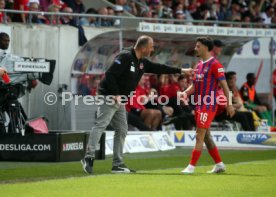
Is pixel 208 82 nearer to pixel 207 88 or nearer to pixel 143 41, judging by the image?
pixel 207 88

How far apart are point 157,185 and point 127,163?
4.80 m

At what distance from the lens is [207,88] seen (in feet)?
47.1

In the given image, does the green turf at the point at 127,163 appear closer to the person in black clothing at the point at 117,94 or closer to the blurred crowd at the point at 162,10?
the person in black clothing at the point at 117,94

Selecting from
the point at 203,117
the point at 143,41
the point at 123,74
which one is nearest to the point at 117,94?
the point at 123,74

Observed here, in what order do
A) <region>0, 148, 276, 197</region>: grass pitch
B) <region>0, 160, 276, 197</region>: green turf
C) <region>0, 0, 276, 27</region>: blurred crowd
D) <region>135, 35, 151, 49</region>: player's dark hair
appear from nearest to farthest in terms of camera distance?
<region>0, 160, 276, 197</region>: green turf < <region>0, 148, 276, 197</region>: grass pitch < <region>135, 35, 151, 49</region>: player's dark hair < <region>0, 0, 276, 27</region>: blurred crowd

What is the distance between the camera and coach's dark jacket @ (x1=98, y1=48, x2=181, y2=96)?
14.4 m

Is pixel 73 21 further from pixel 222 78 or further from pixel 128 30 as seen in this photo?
pixel 222 78

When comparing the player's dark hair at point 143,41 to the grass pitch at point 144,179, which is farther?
the player's dark hair at point 143,41

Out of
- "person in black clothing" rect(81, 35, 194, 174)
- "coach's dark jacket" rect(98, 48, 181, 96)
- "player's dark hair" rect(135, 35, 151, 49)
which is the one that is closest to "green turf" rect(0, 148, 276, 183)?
"person in black clothing" rect(81, 35, 194, 174)

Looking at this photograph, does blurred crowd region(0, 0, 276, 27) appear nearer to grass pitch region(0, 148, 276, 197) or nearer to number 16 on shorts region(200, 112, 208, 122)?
grass pitch region(0, 148, 276, 197)

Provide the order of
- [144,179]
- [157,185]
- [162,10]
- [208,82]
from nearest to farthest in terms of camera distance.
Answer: [157,185], [144,179], [208,82], [162,10]

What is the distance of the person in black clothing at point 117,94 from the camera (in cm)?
1435

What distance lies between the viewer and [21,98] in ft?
68.6

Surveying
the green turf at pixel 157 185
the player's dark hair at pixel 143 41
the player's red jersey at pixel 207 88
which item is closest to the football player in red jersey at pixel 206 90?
the player's red jersey at pixel 207 88
